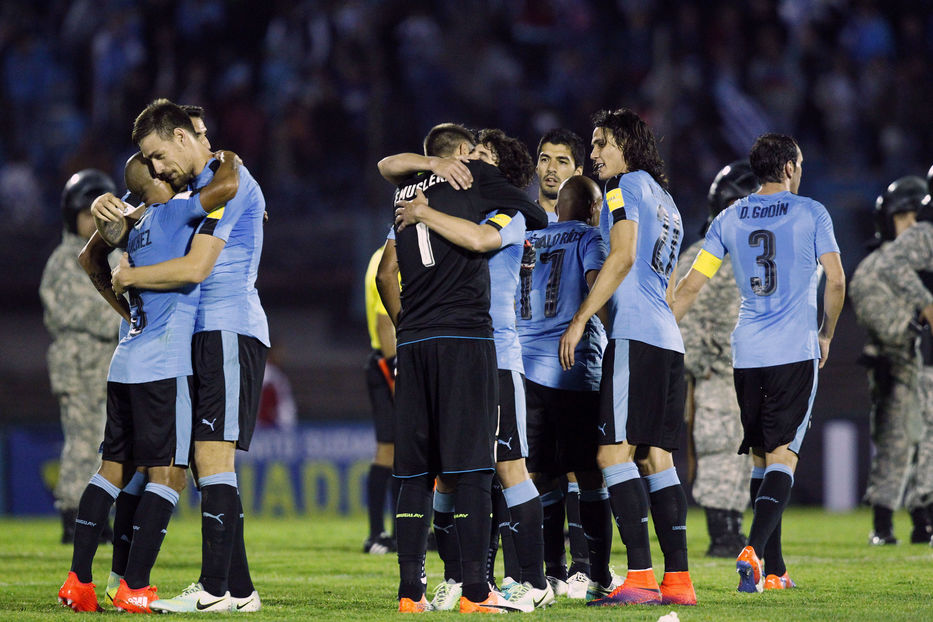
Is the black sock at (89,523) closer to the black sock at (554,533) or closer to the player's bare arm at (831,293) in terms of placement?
the black sock at (554,533)

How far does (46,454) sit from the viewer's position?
14.0 metres

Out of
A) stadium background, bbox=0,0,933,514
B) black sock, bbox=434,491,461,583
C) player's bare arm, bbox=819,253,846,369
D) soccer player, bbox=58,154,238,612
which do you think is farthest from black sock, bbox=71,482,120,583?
stadium background, bbox=0,0,933,514

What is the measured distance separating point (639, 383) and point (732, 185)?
3180 mm

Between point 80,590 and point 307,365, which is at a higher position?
point 307,365

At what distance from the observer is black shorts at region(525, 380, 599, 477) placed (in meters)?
6.26

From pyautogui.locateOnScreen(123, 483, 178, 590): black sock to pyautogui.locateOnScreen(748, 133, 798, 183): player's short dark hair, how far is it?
140 inches

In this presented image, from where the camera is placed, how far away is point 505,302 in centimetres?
593

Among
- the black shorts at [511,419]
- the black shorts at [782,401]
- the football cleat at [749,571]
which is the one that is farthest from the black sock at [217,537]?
the black shorts at [782,401]

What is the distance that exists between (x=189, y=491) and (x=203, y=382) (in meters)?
8.65

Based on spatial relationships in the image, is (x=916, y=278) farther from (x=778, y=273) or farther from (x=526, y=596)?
(x=526, y=596)

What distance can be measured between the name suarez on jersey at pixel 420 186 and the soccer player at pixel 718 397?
3.41 meters

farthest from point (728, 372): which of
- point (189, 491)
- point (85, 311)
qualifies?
point (189, 491)

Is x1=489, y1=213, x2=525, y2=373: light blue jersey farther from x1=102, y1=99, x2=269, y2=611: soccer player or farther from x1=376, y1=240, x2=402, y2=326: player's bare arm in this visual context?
x1=102, y1=99, x2=269, y2=611: soccer player

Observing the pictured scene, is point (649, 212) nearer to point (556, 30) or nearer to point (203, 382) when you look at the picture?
point (203, 382)
